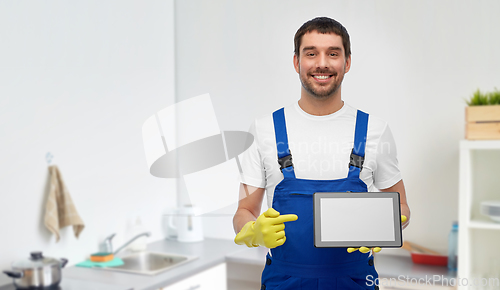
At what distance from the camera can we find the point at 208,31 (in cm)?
265

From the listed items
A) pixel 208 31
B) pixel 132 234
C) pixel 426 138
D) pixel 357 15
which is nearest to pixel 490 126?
pixel 426 138

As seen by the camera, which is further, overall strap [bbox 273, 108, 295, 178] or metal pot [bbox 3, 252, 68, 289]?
metal pot [bbox 3, 252, 68, 289]

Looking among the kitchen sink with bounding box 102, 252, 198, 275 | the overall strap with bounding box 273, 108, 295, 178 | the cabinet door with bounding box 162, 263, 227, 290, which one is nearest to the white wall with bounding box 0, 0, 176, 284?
the kitchen sink with bounding box 102, 252, 198, 275

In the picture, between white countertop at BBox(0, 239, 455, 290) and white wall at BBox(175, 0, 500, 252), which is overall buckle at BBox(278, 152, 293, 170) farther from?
white wall at BBox(175, 0, 500, 252)

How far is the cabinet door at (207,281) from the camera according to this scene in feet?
6.72

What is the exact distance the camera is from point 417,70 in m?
2.16

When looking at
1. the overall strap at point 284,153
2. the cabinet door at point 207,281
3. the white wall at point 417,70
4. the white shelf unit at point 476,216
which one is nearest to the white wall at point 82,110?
the cabinet door at point 207,281

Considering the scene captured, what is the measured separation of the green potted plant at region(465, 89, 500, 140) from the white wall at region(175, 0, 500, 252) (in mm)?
195

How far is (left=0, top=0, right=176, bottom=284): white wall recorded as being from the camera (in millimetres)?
1882

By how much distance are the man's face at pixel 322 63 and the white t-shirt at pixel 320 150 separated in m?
0.10

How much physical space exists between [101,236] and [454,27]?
1994 millimetres

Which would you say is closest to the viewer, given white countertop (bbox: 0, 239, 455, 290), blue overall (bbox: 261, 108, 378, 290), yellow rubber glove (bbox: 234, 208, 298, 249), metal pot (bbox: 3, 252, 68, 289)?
yellow rubber glove (bbox: 234, 208, 298, 249)

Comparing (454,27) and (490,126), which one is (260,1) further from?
(490,126)

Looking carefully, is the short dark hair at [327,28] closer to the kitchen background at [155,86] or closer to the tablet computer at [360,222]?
the tablet computer at [360,222]
